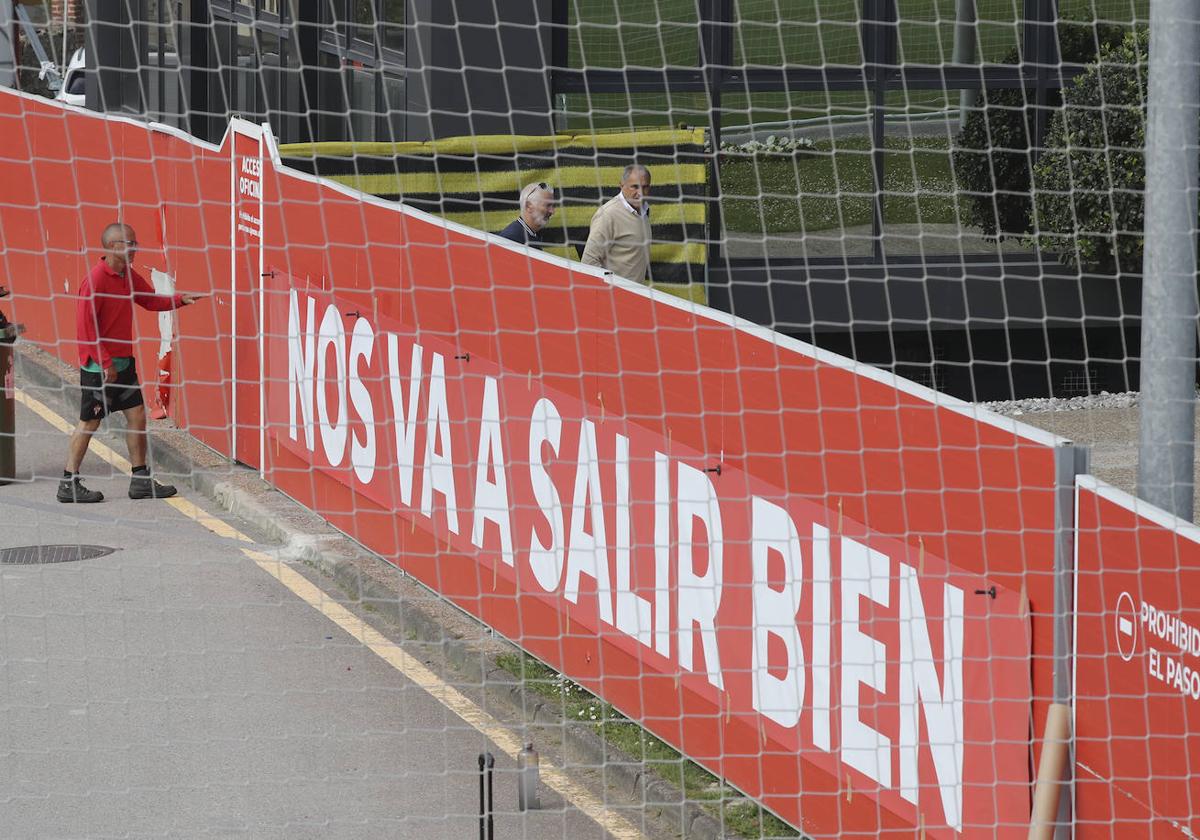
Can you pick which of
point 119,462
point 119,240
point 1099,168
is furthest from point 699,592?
point 1099,168

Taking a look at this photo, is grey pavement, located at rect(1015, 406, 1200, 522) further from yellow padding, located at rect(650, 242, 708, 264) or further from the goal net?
yellow padding, located at rect(650, 242, 708, 264)

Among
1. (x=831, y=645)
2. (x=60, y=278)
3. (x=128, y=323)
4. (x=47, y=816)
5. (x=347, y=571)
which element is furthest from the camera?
(x=60, y=278)

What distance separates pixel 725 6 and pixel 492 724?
783 centimetres

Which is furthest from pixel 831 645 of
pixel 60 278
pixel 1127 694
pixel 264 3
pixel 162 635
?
pixel 264 3

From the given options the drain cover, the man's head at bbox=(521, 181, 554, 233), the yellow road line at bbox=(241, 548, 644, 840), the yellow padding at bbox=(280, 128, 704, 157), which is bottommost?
the yellow road line at bbox=(241, 548, 644, 840)

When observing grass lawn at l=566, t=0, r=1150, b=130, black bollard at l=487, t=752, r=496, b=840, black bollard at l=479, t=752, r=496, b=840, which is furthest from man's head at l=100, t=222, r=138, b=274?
black bollard at l=487, t=752, r=496, b=840

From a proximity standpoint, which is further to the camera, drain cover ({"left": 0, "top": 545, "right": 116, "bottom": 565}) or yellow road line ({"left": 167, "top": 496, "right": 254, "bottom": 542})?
yellow road line ({"left": 167, "top": 496, "right": 254, "bottom": 542})

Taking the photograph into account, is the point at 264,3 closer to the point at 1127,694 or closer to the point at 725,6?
the point at 725,6

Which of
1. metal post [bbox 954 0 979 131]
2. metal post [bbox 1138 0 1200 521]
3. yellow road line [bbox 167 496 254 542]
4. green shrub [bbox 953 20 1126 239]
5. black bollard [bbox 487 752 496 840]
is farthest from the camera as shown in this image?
metal post [bbox 954 0 979 131]

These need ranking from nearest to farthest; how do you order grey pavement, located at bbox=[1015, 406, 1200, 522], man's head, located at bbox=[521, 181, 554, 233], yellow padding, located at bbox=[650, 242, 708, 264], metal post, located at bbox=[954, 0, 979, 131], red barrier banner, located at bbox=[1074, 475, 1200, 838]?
red barrier banner, located at bbox=[1074, 475, 1200, 838] < grey pavement, located at bbox=[1015, 406, 1200, 522] < man's head, located at bbox=[521, 181, 554, 233] < yellow padding, located at bbox=[650, 242, 708, 264] < metal post, located at bbox=[954, 0, 979, 131]

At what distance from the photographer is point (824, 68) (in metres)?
13.8

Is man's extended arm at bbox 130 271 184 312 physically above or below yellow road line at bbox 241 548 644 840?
above

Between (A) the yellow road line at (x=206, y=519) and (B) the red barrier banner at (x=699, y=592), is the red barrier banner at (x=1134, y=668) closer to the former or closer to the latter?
(B) the red barrier banner at (x=699, y=592)

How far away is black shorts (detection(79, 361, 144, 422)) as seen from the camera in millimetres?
10789
